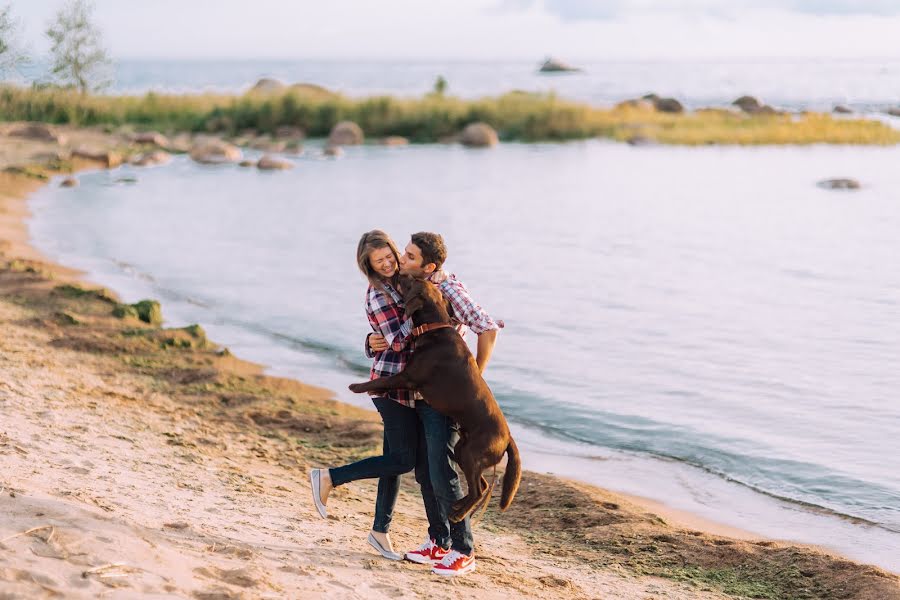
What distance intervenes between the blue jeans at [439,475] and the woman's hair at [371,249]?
2.11 feet

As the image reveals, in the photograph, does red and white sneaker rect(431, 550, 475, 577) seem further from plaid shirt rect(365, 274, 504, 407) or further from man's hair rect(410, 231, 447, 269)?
man's hair rect(410, 231, 447, 269)

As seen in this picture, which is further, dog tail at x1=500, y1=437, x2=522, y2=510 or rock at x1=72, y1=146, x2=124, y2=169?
rock at x1=72, y1=146, x2=124, y2=169

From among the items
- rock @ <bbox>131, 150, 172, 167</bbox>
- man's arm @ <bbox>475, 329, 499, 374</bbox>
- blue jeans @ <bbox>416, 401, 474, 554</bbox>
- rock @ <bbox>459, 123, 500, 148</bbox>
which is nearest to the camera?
man's arm @ <bbox>475, 329, 499, 374</bbox>

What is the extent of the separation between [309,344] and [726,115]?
4838 cm

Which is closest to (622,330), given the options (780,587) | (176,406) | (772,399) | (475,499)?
(772,399)

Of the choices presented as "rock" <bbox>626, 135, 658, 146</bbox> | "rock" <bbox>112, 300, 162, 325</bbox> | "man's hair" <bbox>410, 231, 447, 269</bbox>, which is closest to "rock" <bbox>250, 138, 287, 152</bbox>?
"rock" <bbox>626, 135, 658, 146</bbox>

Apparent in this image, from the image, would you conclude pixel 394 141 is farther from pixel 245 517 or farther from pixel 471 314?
pixel 471 314

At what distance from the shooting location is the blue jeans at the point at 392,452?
544cm

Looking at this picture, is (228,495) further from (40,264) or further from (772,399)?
(40,264)

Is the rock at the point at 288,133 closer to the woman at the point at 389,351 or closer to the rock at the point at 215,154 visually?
the rock at the point at 215,154

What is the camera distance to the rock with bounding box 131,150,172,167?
38.1m

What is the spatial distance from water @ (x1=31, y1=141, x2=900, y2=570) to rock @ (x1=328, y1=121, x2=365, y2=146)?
392 inches

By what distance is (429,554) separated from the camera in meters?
5.66

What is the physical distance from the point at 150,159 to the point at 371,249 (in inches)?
1383
